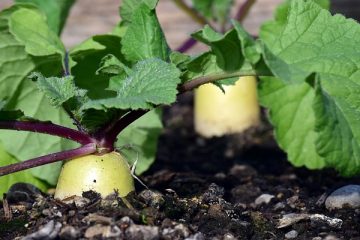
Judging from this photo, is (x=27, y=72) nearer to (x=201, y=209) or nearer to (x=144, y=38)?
(x=144, y=38)

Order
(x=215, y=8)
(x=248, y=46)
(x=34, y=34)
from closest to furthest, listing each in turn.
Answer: (x=248, y=46), (x=34, y=34), (x=215, y=8)

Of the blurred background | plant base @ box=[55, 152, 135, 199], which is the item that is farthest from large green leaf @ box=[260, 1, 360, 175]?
the blurred background

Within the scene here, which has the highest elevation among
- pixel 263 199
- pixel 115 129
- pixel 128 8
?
pixel 128 8

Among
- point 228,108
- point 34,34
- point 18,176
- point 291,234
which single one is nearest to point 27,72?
point 34,34

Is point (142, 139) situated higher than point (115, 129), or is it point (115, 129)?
point (115, 129)

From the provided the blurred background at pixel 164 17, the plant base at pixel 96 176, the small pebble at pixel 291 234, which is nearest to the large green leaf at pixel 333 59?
the small pebble at pixel 291 234

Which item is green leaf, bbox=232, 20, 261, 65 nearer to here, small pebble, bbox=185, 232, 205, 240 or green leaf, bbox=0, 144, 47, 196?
small pebble, bbox=185, 232, 205, 240
